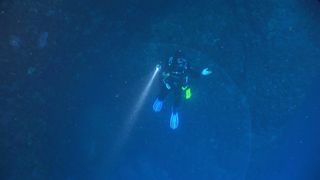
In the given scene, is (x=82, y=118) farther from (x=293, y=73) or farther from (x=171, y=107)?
(x=293, y=73)

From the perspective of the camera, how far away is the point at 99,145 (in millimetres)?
10625

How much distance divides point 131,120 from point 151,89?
44.2 inches

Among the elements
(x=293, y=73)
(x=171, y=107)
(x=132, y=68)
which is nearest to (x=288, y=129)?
(x=293, y=73)

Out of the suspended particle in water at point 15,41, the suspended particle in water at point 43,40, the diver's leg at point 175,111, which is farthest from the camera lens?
the suspended particle in water at point 43,40

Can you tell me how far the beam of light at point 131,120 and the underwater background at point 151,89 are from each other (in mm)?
31

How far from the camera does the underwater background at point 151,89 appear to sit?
32.9 ft

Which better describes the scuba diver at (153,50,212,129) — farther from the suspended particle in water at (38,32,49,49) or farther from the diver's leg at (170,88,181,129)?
the suspended particle in water at (38,32,49,49)

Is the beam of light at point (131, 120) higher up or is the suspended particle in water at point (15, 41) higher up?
the suspended particle in water at point (15, 41)

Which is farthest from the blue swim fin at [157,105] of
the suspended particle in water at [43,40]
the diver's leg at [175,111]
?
the suspended particle in water at [43,40]

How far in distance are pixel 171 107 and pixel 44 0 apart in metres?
4.77

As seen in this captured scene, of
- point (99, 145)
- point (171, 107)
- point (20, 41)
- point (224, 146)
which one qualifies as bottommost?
point (224, 146)

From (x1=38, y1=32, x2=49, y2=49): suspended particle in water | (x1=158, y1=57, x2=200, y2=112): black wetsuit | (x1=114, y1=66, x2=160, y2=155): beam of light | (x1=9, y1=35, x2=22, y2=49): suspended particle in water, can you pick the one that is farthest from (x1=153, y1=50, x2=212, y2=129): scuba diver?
(x1=9, y1=35, x2=22, y2=49): suspended particle in water

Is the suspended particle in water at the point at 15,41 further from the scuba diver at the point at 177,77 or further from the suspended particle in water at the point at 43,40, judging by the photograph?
the scuba diver at the point at 177,77

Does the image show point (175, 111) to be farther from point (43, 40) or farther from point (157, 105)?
point (43, 40)
